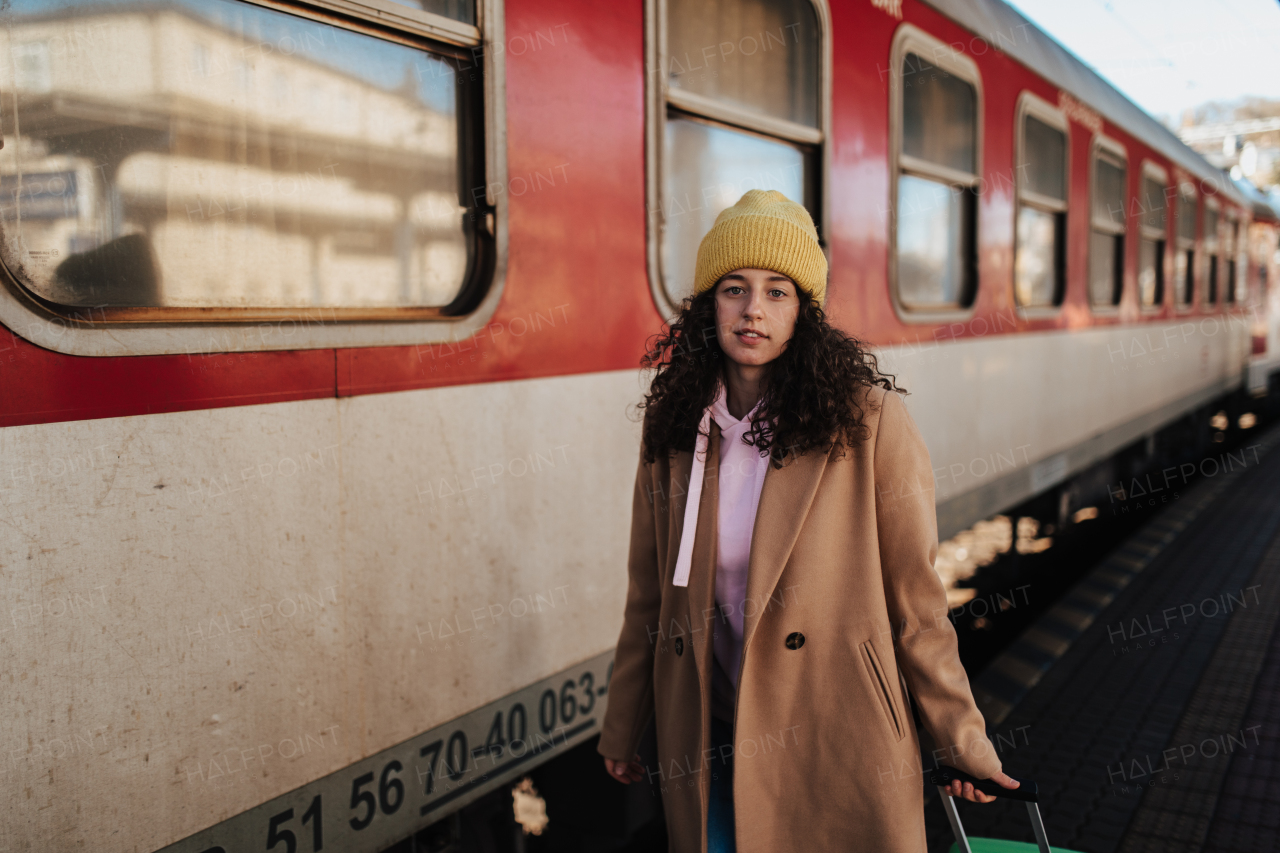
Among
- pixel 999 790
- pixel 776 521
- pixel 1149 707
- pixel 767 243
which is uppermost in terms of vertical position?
pixel 767 243

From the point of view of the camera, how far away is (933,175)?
407 cm

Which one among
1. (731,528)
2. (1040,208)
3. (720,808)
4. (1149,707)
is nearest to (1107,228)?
(1040,208)

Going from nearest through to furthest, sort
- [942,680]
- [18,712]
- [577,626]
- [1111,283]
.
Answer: [18,712] → [942,680] → [577,626] → [1111,283]

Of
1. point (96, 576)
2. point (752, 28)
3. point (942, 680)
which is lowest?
point (942, 680)

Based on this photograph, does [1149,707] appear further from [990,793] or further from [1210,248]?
[1210,248]

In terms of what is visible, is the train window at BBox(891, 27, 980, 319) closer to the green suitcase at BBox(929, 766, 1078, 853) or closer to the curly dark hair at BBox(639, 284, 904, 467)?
the curly dark hair at BBox(639, 284, 904, 467)

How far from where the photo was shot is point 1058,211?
18.0 feet

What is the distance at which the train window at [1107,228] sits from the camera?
6098 mm

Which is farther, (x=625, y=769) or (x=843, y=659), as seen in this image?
(x=625, y=769)

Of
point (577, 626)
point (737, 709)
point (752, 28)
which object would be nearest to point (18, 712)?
point (737, 709)

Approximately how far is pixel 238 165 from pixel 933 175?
3.11 metres

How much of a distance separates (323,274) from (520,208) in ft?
1.67

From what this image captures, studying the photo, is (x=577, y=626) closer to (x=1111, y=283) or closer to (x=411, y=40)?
(x=411, y=40)

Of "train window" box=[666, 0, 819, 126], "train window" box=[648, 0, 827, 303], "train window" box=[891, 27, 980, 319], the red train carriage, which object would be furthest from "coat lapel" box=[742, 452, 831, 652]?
"train window" box=[891, 27, 980, 319]
